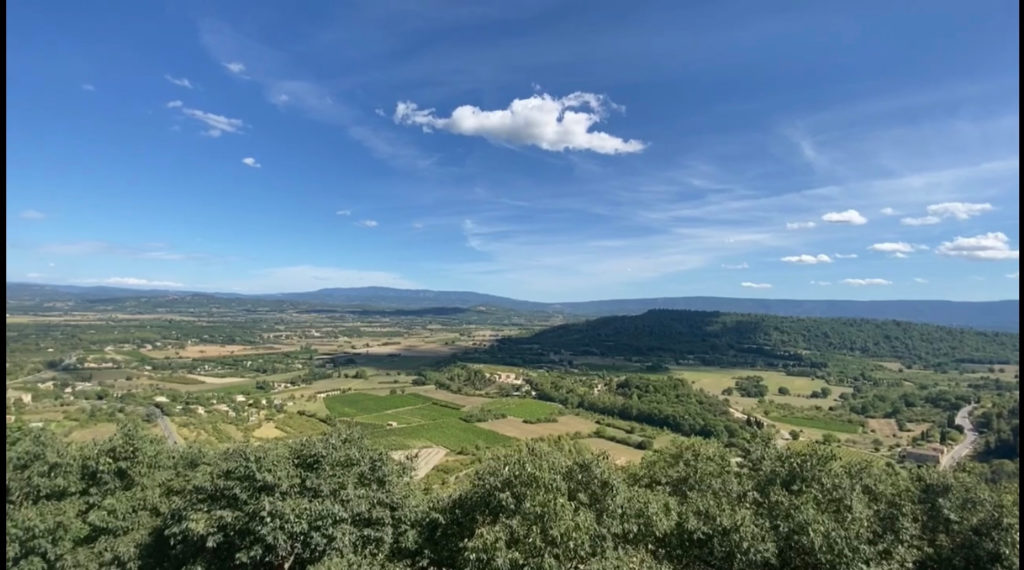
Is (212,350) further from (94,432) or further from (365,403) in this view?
(94,432)

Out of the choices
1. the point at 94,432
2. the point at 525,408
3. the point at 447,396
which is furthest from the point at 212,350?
the point at 525,408

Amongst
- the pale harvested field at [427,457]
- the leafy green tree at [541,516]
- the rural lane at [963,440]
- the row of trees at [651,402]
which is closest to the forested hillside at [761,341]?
the row of trees at [651,402]

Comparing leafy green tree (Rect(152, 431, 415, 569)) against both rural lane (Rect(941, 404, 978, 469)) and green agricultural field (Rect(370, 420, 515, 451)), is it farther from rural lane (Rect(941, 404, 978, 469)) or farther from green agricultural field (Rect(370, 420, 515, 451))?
rural lane (Rect(941, 404, 978, 469))

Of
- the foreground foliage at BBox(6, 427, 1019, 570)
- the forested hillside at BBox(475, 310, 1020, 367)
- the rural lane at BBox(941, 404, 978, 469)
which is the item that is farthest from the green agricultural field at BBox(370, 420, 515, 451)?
the forested hillside at BBox(475, 310, 1020, 367)

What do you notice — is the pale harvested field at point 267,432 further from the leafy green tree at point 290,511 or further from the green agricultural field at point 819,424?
the green agricultural field at point 819,424

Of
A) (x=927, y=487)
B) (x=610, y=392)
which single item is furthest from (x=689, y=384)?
(x=927, y=487)
